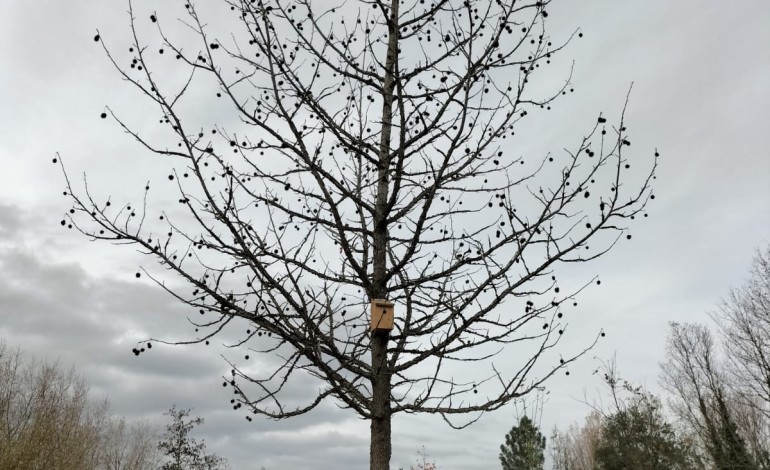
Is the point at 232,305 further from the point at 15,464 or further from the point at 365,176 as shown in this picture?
the point at 15,464

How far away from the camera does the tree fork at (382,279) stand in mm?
4129

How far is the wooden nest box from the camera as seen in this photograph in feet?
13.8

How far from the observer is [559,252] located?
13.6ft

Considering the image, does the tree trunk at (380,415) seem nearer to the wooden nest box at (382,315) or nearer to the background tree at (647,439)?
the wooden nest box at (382,315)

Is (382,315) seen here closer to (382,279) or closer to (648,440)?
(382,279)

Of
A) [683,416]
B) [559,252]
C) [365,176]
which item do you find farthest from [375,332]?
[683,416]

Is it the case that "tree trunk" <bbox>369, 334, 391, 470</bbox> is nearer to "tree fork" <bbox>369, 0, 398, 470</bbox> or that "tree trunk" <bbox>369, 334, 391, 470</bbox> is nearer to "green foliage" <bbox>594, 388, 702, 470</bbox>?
"tree fork" <bbox>369, 0, 398, 470</bbox>

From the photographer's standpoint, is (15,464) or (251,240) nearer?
(251,240)

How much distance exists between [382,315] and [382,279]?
18.9 inches

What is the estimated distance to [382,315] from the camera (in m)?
4.22

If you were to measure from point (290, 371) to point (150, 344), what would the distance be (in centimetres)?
100

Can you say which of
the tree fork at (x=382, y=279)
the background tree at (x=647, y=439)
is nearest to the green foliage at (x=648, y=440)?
the background tree at (x=647, y=439)

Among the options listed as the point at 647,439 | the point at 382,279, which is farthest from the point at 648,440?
the point at 382,279

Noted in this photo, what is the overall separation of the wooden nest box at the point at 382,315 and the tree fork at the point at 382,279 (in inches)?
4.7
